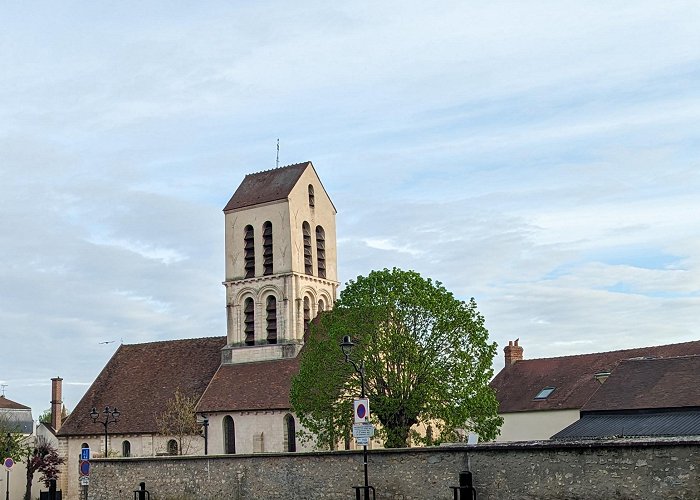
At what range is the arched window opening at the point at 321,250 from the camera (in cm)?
5931

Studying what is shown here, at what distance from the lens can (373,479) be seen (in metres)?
28.1

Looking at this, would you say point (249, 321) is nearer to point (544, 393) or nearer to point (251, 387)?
point (251, 387)

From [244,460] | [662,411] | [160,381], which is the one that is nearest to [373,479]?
[244,460]

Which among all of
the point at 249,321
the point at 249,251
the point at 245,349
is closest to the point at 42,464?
the point at 245,349

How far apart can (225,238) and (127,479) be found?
25.5 meters

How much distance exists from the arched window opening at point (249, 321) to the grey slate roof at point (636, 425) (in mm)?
25108

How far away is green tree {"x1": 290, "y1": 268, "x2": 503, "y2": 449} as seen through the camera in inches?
1577

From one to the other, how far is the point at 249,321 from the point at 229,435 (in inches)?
295

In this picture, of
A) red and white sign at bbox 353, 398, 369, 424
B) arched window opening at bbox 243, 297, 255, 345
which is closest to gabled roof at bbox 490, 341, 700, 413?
arched window opening at bbox 243, 297, 255, 345

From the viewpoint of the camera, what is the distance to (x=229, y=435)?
53375 mm

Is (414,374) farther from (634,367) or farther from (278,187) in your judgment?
(278,187)

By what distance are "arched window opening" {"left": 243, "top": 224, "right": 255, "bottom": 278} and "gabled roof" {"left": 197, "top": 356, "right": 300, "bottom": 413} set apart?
601 cm

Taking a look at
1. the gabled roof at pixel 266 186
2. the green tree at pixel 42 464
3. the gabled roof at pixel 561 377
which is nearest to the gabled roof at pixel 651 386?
the gabled roof at pixel 561 377

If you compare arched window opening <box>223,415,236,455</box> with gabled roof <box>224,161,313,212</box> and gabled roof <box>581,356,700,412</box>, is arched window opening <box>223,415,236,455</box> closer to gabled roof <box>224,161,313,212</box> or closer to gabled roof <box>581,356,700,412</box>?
gabled roof <box>224,161,313,212</box>
